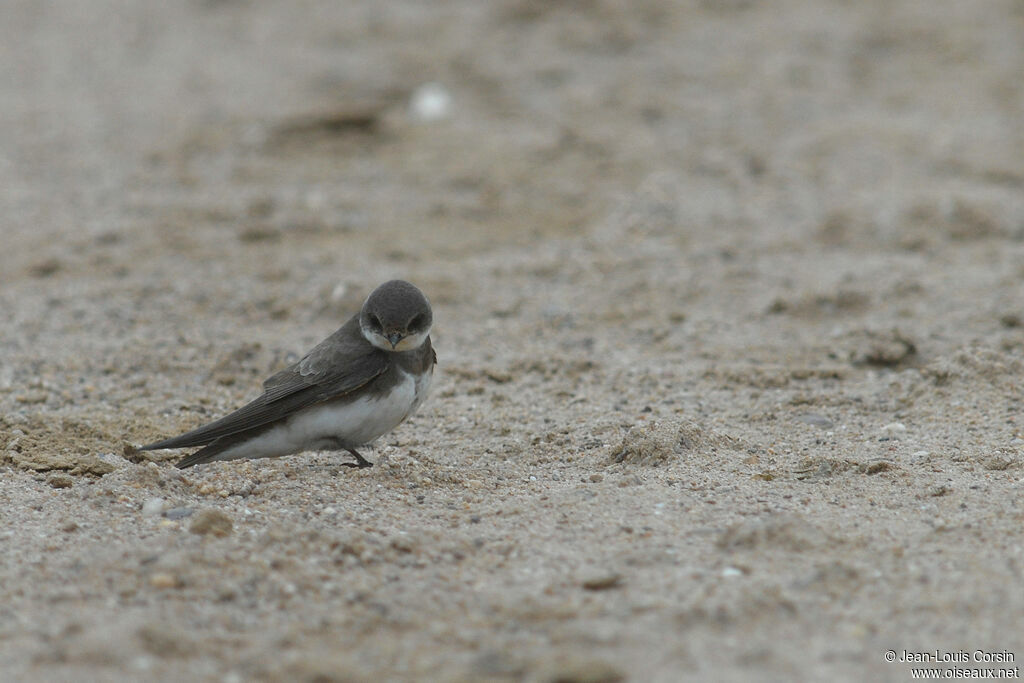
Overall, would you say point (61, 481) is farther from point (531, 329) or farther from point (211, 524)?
point (531, 329)

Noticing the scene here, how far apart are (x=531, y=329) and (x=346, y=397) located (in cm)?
176

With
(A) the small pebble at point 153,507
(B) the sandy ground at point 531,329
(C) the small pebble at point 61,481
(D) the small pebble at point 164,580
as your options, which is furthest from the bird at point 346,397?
(D) the small pebble at point 164,580

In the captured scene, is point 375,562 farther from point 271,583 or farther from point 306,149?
point 306,149

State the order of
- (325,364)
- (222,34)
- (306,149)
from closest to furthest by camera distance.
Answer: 1. (325,364)
2. (306,149)
3. (222,34)

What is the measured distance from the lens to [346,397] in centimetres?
477

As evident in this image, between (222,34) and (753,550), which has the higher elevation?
(222,34)

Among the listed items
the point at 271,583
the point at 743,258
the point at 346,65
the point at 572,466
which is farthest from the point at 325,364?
the point at 346,65

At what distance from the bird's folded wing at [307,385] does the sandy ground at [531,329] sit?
0.19 metres

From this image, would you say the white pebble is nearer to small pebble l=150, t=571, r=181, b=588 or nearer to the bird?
the bird

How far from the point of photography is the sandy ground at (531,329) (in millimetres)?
3314

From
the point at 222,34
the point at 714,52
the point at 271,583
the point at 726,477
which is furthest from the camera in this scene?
the point at 222,34

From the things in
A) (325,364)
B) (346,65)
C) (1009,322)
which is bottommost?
(1009,322)

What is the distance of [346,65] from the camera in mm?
10320

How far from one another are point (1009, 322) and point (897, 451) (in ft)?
5.46
